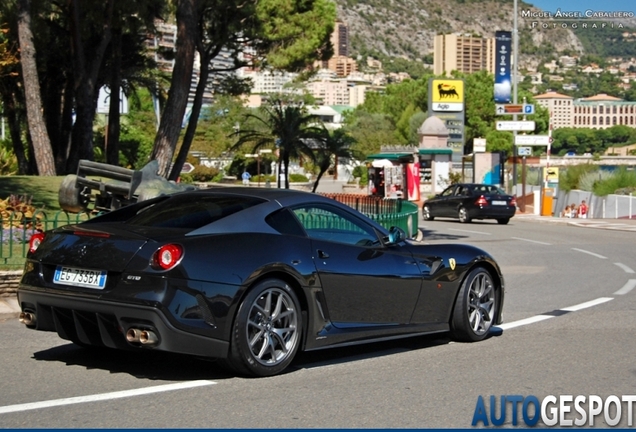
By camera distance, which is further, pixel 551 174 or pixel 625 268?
pixel 551 174

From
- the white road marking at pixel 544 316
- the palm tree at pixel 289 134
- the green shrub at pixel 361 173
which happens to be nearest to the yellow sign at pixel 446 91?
the green shrub at pixel 361 173

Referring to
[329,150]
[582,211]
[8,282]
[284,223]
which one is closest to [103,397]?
[284,223]

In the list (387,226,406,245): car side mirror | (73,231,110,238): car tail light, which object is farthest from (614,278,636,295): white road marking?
(73,231,110,238): car tail light

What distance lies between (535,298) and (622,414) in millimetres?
6550

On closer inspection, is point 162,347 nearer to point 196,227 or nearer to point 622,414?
point 196,227

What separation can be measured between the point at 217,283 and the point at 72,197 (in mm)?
7073

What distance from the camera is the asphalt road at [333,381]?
6.20 metres

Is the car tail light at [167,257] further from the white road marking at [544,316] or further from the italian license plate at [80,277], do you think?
the white road marking at [544,316]

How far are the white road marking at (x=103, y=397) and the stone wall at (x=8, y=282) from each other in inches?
181

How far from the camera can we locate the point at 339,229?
848 cm

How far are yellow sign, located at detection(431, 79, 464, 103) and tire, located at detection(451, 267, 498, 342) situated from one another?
72872 mm

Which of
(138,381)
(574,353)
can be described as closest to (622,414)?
(574,353)

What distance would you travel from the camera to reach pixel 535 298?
13000 millimetres

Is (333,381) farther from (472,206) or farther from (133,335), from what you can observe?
(472,206)
